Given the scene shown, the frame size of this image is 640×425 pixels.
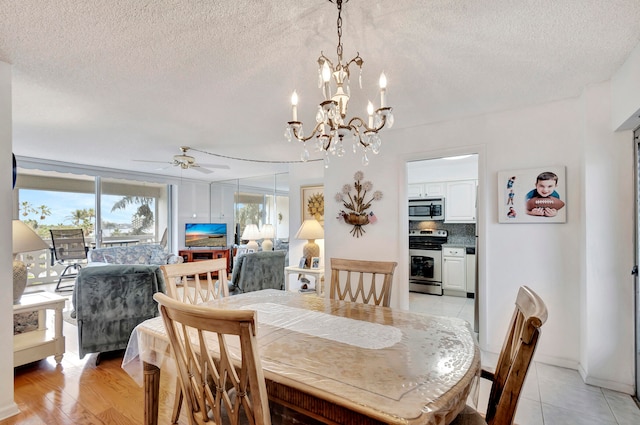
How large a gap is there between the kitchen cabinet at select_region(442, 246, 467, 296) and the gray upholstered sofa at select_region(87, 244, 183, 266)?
455cm

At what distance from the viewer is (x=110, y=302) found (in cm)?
278

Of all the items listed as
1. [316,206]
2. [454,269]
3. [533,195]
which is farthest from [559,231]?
[316,206]

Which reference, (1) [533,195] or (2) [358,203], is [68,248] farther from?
(1) [533,195]

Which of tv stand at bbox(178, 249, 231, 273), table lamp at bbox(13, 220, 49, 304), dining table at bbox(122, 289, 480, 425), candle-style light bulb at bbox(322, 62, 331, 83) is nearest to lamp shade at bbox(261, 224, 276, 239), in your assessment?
tv stand at bbox(178, 249, 231, 273)

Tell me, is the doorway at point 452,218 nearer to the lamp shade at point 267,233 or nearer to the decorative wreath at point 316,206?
the decorative wreath at point 316,206

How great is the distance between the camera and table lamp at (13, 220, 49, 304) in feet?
8.23

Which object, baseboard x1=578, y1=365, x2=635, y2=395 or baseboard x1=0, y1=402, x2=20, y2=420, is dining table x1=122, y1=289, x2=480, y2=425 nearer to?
baseboard x1=0, y1=402, x2=20, y2=420

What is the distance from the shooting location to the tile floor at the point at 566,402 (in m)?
2.03

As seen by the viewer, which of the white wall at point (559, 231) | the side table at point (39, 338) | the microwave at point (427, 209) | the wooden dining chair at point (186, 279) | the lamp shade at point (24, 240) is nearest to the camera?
the wooden dining chair at point (186, 279)

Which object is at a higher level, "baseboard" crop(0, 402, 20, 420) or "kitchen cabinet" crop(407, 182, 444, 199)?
"kitchen cabinet" crop(407, 182, 444, 199)

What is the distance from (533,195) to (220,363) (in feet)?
9.43

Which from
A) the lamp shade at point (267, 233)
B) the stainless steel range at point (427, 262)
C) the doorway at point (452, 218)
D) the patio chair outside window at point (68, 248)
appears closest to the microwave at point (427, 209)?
the doorway at point (452, 218)

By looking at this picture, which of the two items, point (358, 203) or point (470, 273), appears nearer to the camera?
point (358, 203)

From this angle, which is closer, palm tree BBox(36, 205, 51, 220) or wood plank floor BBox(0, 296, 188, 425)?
wood plank floor BBox(0, 296, 188, 425)
